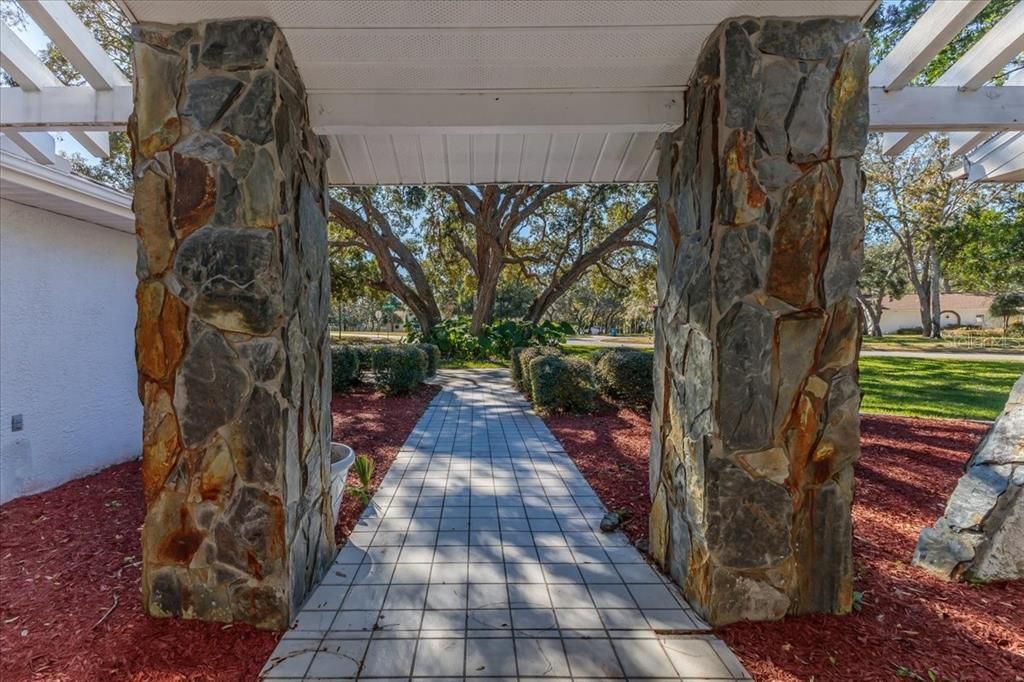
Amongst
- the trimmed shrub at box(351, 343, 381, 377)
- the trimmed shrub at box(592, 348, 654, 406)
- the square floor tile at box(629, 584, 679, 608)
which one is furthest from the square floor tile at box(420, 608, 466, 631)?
the trimmed shrub at box(351, 343, 381, 377)

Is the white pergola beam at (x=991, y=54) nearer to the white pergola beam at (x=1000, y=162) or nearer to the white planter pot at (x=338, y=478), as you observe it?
the white pergola beam at (x=1000, y=162)

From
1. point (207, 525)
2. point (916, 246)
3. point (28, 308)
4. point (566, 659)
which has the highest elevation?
point (916, 246)

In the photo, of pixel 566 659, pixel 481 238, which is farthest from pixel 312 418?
pixel 481 238

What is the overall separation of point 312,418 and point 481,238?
44.5 ft

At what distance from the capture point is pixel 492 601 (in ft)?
8.02

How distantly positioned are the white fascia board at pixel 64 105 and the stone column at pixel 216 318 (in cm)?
110

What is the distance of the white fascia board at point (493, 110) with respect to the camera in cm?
259

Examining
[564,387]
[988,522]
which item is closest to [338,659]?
[988,522]

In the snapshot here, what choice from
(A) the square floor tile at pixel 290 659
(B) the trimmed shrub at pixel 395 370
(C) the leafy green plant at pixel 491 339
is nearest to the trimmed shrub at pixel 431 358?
(B) the trimmed shrub at pixel 395 370

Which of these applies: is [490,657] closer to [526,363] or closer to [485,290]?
[526,363]

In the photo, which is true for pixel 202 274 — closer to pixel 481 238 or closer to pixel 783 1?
pixel 783 1

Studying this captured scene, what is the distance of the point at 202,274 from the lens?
A: 2.11 meters

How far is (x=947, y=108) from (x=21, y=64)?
538 centimetres

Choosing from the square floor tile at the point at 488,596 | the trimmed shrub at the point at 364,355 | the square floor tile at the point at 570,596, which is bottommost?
the square floor tile at the point at 488,596
